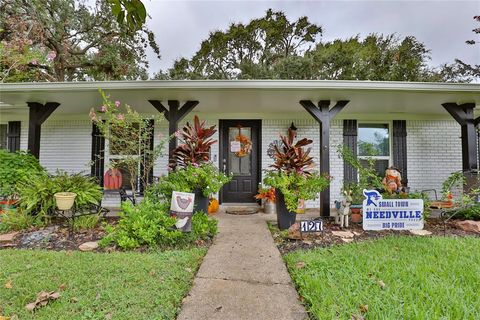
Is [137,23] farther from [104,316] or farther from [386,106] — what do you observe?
[386,106]

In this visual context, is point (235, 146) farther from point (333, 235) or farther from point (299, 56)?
point (299, 56)

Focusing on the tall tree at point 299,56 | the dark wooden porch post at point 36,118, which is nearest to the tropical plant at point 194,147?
the dark wooden porch post at point 36,118

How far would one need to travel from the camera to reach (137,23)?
1438 millimetres

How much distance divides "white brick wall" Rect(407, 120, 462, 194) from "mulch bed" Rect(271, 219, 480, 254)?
2345 mm

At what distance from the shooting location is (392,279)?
7.19 ft

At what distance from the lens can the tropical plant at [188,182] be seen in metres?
3.60

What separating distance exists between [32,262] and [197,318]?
6.80 ft

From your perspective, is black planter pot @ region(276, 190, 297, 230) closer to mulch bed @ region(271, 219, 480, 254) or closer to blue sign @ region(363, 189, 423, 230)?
mulch bed @ region(271, 219, 480, 254)

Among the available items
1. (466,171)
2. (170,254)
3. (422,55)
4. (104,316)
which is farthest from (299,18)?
(104,316)

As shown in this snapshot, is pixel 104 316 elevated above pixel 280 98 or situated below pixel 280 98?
below

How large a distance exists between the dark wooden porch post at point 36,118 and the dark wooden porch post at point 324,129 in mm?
4855

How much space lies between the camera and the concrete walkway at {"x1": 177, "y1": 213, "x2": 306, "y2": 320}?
1785 millimetres

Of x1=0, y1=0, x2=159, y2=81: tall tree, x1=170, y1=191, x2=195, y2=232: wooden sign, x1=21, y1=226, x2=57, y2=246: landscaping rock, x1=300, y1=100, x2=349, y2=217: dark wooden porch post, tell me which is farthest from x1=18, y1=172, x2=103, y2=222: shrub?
x1=0, y1=0, x2=159, y2=81: tall tree

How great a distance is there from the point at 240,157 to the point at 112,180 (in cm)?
293
